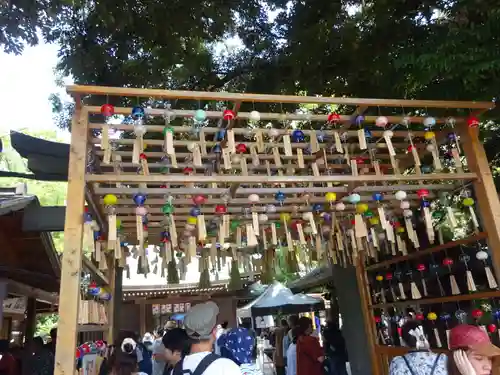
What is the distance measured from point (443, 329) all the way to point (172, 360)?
297 cm

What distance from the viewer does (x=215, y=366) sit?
177 centimetres

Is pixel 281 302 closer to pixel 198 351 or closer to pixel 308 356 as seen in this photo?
pixel 308 356

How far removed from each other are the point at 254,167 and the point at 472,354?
2.33 meters

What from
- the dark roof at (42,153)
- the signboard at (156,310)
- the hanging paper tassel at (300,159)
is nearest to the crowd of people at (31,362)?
the dark roof at (42,153)

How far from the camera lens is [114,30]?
4.50m

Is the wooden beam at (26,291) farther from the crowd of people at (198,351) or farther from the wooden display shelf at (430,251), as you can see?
the wooden display shelf at (430,251)

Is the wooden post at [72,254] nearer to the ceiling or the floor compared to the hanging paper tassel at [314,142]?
nearer to the floor

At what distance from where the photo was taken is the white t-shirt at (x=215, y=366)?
5.76 feet

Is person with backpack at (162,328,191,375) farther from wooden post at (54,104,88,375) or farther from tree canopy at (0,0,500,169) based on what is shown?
tree canopy at (0,0,500,169)

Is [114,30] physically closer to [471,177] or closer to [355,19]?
[355,19]

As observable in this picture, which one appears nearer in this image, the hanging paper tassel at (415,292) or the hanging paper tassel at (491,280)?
the hanging paper tassel at (491,280)

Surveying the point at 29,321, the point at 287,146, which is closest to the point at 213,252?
the point at 287,146

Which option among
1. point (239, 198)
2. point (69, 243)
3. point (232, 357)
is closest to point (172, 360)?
point (232, 357)

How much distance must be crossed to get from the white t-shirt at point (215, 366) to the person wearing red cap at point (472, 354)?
0.92 metres
